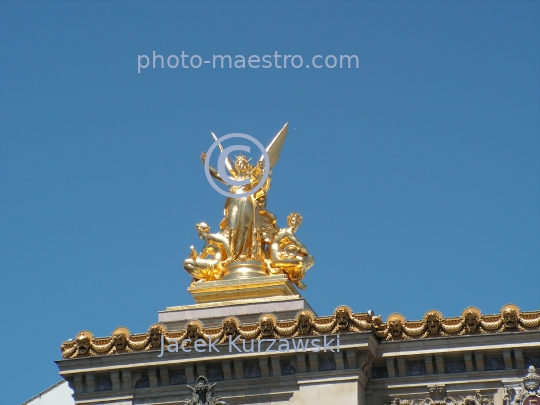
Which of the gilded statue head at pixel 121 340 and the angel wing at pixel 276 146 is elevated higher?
the angel wing at pixel 276 146

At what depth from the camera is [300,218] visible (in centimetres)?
4403

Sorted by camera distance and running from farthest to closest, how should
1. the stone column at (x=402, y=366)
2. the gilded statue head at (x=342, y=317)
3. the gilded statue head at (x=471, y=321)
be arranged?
the stone column at (x=402, y=366) → the gilded statue head at (x=342, y=317) → the gilded statue head at (x=471, y=321)

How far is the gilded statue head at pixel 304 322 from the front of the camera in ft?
129

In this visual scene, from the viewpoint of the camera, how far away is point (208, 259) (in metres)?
43.6

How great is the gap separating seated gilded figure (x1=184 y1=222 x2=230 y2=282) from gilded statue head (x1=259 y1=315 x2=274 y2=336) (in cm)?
391

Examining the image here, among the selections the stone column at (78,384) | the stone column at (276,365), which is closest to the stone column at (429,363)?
the stone column at (276,365)

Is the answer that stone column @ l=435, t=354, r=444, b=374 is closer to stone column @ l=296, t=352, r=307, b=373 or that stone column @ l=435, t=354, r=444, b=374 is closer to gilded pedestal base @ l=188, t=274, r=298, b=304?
stone column @ l=296, t=352, r=307, b=373

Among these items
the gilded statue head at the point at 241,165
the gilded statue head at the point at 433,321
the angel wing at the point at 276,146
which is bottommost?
the gilded statue head at the point at 433,321

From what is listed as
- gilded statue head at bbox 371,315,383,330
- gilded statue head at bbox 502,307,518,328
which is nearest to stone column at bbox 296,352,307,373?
gilded statue head at bbox 371,315,383,330

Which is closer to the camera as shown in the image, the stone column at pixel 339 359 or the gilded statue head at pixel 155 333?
the stone column at pixel 339 359

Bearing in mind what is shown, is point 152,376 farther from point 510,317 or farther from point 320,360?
point 510,317

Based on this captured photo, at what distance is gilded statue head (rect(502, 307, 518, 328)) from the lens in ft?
126

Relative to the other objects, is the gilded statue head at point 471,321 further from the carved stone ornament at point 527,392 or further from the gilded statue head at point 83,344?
the gilded statue head at point 83,344

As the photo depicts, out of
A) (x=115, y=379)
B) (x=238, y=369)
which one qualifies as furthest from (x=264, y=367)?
(x=115, y=379)
